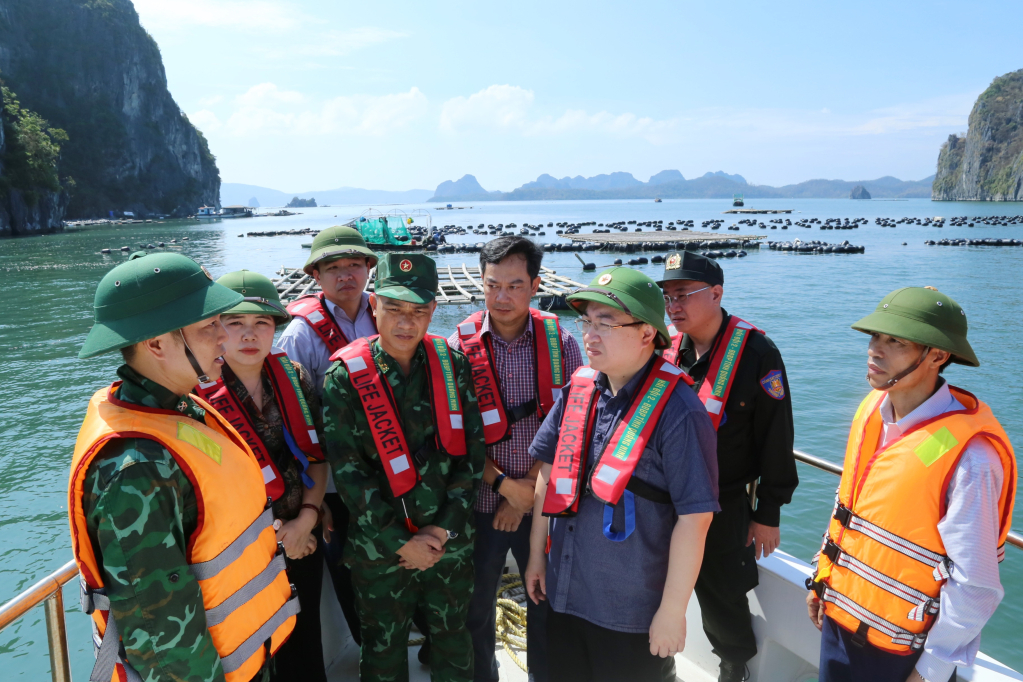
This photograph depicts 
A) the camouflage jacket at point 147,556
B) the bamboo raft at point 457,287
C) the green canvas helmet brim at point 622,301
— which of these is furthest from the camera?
the bamboo raft at point 457,287

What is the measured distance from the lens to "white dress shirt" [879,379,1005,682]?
5.91 feet

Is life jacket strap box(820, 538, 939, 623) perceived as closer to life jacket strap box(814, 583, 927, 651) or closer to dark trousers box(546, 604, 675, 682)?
life jacket strap box(814, 583, 927, 651)

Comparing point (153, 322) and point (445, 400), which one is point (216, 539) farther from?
point (445, 400)

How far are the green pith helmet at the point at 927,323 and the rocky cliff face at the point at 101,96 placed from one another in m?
108

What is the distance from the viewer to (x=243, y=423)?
8.45ft

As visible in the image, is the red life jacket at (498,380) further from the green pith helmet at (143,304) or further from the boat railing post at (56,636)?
the boat railing post at (56,636)

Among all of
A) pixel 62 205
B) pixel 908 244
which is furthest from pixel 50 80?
pixel 908 244

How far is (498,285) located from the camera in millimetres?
2949

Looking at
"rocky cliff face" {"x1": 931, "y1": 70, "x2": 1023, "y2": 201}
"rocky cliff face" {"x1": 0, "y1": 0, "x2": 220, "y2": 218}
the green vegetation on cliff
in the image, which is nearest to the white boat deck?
the green vegetation on cliff

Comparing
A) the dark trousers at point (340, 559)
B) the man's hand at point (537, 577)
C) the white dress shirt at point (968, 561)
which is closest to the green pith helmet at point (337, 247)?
the dark trousers at point (340, 559)

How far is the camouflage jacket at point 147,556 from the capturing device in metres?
1.44

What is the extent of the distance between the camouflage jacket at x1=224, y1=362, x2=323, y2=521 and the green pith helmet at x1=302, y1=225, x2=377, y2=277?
2.94ft

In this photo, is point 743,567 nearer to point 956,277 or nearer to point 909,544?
point 909,544

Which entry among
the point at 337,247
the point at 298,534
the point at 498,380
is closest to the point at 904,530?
the point at 498,380
